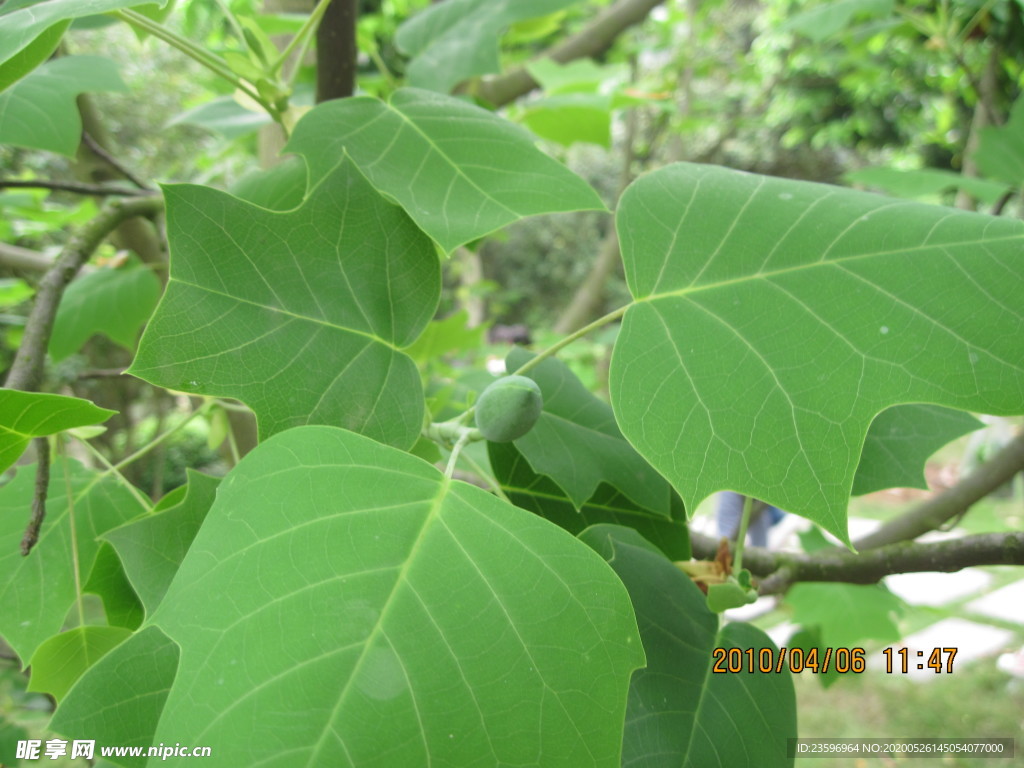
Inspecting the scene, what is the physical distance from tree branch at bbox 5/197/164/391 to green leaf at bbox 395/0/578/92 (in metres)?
0.45

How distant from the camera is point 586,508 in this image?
24.2 inches

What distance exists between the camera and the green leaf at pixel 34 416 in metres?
0.43

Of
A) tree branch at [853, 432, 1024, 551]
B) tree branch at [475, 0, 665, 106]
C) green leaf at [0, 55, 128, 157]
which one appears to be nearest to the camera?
green leaf at [0, 55, 128, 157]

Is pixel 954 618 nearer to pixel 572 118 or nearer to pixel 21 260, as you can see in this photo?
pixel 572 118

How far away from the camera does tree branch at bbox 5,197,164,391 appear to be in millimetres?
573

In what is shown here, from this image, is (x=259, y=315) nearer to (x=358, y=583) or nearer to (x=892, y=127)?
(x=358, y=583)

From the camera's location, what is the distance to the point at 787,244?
0.48m

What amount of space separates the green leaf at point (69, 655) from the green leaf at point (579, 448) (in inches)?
14.7

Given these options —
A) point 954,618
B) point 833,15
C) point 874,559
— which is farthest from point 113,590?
point 954,618

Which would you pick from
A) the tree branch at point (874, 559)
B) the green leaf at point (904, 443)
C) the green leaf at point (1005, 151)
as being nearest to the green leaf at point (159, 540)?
the tree branch at point (874, 559)

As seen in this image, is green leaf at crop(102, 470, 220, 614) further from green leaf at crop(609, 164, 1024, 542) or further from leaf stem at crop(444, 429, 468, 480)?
green leaf at crop(609, 164, 1024, 542)

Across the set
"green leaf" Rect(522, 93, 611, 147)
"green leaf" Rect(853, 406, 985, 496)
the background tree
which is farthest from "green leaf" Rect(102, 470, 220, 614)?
"green leaf" Rect(522, 93, 611, 147)

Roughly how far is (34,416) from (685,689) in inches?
20.7

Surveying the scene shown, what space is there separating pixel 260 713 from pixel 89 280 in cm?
97
